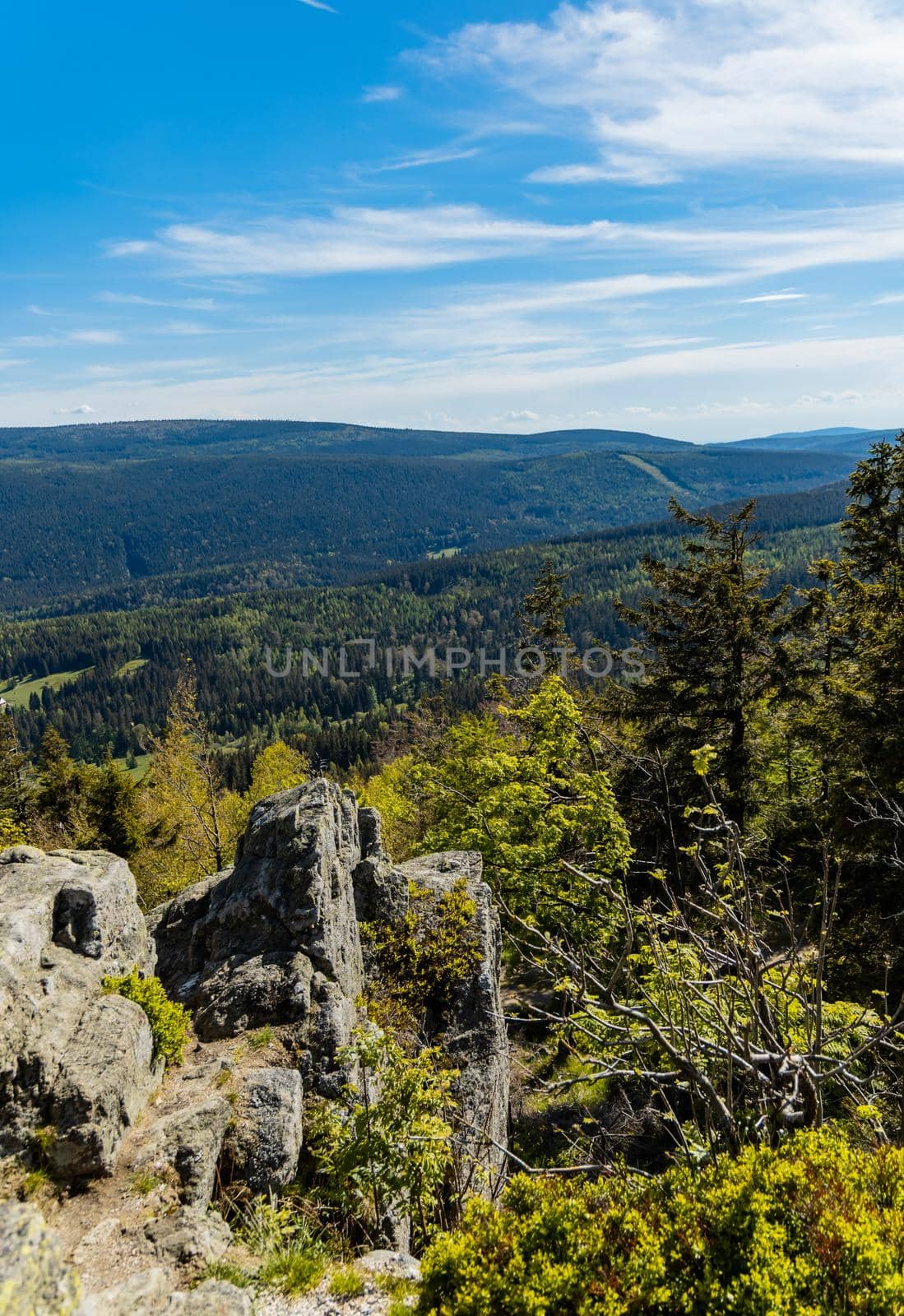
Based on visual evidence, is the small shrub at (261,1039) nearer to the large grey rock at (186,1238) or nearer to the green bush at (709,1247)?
the large grey rock at (186,1238)

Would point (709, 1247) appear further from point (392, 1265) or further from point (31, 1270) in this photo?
point (31, 1270)

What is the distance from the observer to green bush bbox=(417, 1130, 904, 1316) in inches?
229

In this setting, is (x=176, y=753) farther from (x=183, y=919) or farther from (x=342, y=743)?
(x=342, y=743)

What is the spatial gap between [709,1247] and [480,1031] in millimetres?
8511

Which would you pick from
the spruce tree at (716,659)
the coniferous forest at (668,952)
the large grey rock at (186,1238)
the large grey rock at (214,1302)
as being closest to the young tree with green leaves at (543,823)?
the coniferous forest at (668,952)

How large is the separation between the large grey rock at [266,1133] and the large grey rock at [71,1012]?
1456 mm

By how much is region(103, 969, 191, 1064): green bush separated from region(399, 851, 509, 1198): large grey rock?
198 inches

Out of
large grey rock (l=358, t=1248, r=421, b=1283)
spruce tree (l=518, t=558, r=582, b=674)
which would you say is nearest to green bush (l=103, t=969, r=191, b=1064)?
large grey rock (l=358, t=1248, r=421, b=1283)

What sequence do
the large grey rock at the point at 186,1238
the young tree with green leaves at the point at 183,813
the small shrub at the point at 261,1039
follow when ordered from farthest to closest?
the young tree with green leaves at the point at 183,813 → the small shrub at the point at 261,1039 → the large grey rock at the point at 186,1238

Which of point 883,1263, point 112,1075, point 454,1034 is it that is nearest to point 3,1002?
point 112,1075

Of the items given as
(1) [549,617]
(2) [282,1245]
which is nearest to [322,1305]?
(2) [282,1245]

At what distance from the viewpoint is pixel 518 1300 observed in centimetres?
617

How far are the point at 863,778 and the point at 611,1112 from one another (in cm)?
1020

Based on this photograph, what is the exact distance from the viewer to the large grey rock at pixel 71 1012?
8.73m
